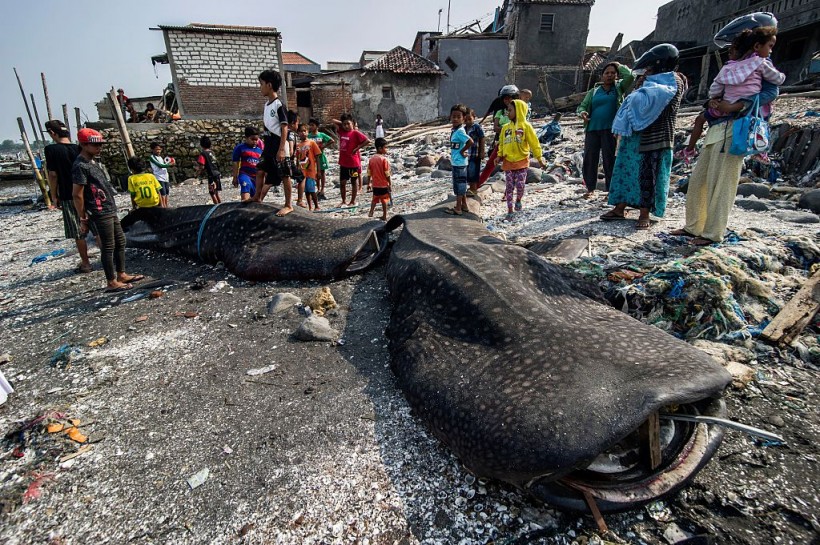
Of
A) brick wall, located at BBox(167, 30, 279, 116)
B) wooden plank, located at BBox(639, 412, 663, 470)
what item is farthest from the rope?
brick wall, located at BBox(167, 30, 279, 116)

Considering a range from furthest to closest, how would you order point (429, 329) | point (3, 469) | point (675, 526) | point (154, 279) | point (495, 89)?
point (495, 89) → point (154, 279) → point (429, 329) → point (3, 469) → point (675, 526)

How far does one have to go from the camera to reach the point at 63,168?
17.0ft

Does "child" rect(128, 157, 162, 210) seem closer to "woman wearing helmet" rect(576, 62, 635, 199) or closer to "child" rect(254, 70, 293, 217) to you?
"child" rect(254, 70, 293, 217)

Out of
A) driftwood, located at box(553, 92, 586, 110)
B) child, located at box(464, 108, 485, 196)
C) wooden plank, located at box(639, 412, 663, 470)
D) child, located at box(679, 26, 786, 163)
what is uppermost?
driftwood, located at box(553, 92, 586, 110)

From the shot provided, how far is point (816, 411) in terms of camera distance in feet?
7.80

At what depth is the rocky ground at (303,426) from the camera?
1.92m

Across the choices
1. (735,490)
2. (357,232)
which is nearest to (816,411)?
(735,490)

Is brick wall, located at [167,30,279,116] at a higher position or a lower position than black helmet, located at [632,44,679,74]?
higher

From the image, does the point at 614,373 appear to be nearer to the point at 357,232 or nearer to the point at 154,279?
the point at 357,232

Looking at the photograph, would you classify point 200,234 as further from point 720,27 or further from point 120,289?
point 720,27

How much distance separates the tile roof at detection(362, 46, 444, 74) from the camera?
22.5 m

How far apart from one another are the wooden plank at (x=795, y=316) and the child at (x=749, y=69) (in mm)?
1806

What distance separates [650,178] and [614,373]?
11.9 feet

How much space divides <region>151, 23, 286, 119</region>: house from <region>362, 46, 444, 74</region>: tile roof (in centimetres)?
794
